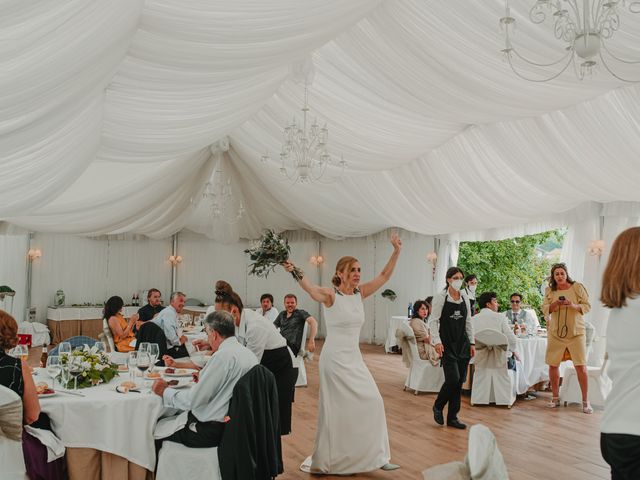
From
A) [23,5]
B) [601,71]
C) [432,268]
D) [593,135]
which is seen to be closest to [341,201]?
[432,268]

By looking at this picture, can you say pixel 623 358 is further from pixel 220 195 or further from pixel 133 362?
pixel 220 195

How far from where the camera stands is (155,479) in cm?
359

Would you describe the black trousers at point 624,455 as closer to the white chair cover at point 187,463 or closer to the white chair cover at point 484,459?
the white chair cover at point 484,459

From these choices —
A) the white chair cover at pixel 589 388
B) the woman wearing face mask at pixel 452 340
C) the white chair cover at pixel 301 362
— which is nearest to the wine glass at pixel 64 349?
the woman wearing face mask at pixel 452 340

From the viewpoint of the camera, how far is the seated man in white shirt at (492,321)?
23.4ft

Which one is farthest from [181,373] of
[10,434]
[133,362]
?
[10,434]

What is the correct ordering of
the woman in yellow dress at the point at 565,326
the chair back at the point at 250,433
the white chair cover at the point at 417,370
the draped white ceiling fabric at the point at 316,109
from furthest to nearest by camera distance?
1. the white chair cover at the point at 417,370
2. the woman in yellow dress at the point at 565,326
3. the chair back at the point at 250,433
4. the draped white ceiling fabric at the point at 316,109

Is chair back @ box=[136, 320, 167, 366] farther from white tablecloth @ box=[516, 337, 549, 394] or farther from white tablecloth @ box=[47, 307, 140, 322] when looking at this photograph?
white tablecloth @ box=[47, 307, 140, 322]

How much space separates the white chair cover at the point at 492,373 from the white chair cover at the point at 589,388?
0.65 metres

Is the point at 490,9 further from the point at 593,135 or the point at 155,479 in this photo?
the point at 155,479

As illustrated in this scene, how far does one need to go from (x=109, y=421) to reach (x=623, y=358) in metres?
2.77

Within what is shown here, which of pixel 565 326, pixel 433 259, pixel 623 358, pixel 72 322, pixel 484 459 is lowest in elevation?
pixel 72 322

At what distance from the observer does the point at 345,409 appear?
4.44 m

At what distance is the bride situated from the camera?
4.44 m
